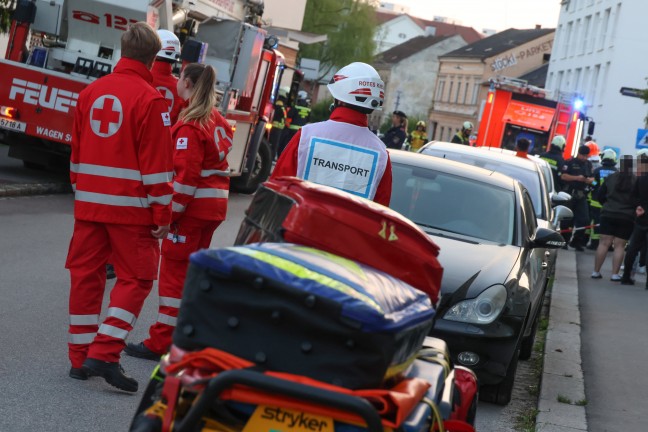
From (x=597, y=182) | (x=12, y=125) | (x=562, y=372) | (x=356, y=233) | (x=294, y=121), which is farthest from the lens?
(x=294, y=121)

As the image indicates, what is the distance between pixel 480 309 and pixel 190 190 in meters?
1.96

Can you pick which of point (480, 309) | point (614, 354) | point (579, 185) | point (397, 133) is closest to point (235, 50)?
point (397, 133)

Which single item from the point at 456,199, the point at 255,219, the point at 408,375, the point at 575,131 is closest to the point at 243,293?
the point at 408,375

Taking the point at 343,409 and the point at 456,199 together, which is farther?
the point at 456,199

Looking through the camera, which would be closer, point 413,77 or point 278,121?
point 278,121

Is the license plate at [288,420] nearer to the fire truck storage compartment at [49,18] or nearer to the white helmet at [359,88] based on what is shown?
the white helmet at [359,88]

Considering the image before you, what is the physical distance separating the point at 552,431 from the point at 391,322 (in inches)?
150

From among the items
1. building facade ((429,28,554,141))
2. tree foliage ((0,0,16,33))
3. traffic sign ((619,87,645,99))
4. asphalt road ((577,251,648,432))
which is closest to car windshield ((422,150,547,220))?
asphalt road ((577,251,648,432))

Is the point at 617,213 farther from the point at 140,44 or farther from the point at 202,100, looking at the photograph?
the point at 140,44

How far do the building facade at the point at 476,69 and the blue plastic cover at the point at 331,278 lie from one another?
3318 inches

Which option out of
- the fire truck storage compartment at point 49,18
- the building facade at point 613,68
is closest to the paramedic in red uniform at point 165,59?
the fire truck storage compartment at point 49,18

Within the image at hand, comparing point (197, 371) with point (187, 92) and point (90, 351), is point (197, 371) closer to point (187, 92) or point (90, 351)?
point (90, 351)

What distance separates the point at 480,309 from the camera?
24.3ft

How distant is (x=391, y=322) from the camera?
11.7 feet
